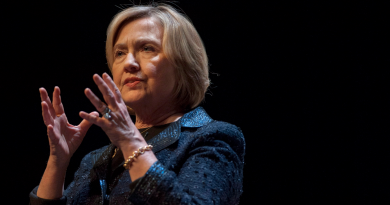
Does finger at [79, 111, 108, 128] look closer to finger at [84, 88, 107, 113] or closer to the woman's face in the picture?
finger at [84, 88, 107, 113]

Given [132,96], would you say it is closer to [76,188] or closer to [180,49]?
[180,49]

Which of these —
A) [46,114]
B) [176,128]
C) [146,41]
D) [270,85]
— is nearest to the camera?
[46,114]

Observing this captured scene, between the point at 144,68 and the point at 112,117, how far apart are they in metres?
0.43

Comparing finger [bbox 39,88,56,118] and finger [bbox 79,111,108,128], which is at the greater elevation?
finger [bbox 79,111,108,128]

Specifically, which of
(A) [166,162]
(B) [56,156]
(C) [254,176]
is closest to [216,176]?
(A) [166,162]

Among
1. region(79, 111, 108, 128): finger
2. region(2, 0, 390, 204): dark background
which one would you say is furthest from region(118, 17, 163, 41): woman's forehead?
region(2, 0, 390, 204): dark background

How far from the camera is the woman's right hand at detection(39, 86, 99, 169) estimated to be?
4.13ft

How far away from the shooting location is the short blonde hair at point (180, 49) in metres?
1.50

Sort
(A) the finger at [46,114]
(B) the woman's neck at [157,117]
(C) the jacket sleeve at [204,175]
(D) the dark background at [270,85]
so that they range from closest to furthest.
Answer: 1. (C) the jacket sleeve at [204,175]
2. (A) the finger at [46,114]
3. (B) the woman's neck at [157,117]
4. (D) the dark background at [270,85]

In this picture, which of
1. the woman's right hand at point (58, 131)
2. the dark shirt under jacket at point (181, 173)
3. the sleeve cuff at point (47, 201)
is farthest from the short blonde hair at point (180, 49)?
the sleeve cuff at point (47, 201)

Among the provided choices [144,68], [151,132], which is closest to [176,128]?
[151,132]

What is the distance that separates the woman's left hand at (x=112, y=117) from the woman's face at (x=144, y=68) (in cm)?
36

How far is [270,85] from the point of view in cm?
236

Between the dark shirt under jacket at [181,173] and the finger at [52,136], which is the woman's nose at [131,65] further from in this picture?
the finger at [52,136]
